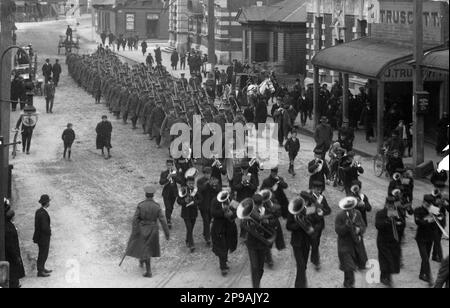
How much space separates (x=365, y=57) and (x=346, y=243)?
14809mm

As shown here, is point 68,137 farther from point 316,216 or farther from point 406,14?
point 316,216

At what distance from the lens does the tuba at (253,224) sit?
14914 millimetres

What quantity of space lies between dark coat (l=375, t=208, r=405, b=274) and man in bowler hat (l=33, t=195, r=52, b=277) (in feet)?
18.0

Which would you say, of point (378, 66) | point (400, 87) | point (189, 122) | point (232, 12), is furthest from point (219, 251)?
point (232, 12)

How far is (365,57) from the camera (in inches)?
1144

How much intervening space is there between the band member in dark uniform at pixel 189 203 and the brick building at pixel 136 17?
6496 cm

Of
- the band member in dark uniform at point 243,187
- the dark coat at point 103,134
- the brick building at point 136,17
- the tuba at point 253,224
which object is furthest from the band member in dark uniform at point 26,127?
the brick building at point 136,17

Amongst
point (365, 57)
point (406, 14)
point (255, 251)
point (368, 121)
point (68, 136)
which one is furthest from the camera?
point (368, 121)

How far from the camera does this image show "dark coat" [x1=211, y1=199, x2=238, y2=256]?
16.3 m

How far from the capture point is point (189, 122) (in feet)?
87.8

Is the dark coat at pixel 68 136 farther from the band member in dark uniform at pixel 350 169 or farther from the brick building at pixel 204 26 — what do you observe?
the brick building at pixel 204 26

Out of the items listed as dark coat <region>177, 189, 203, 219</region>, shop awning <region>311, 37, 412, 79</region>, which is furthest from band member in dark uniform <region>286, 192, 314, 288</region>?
shop awning <region>311, 37, 412, 79</region>

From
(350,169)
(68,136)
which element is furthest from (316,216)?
(68,136)
